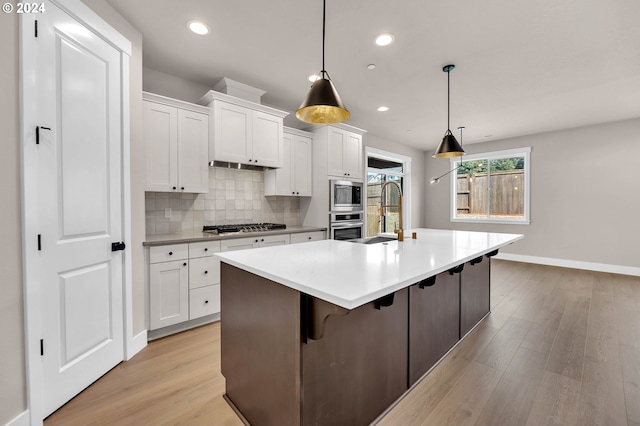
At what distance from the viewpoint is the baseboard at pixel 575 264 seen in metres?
4.66

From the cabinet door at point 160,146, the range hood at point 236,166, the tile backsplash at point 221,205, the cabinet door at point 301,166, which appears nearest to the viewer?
the cabinet door at point 160,146

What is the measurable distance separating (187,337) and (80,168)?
5.43 ft

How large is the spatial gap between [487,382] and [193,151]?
3261 millimetres

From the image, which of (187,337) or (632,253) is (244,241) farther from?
(632,253)

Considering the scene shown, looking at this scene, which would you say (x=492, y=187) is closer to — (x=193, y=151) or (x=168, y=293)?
(x=193, y=151)

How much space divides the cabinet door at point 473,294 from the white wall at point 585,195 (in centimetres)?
357

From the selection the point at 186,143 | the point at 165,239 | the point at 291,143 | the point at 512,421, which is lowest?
the point at 512,421

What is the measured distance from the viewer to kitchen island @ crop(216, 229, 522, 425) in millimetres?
1165

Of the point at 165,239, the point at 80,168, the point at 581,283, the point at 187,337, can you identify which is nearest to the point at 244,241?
the point at 165,239

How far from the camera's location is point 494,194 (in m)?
6.12

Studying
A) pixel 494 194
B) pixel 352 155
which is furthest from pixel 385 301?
pixel 494 194

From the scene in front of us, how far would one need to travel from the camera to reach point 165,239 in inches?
96.4

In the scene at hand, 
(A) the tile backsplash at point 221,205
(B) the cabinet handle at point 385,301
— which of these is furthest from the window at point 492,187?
(B) the cabinet handle at point 385,301

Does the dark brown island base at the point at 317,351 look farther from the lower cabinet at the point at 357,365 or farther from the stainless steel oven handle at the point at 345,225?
the stainless steel oven handle at the point at 345,225
